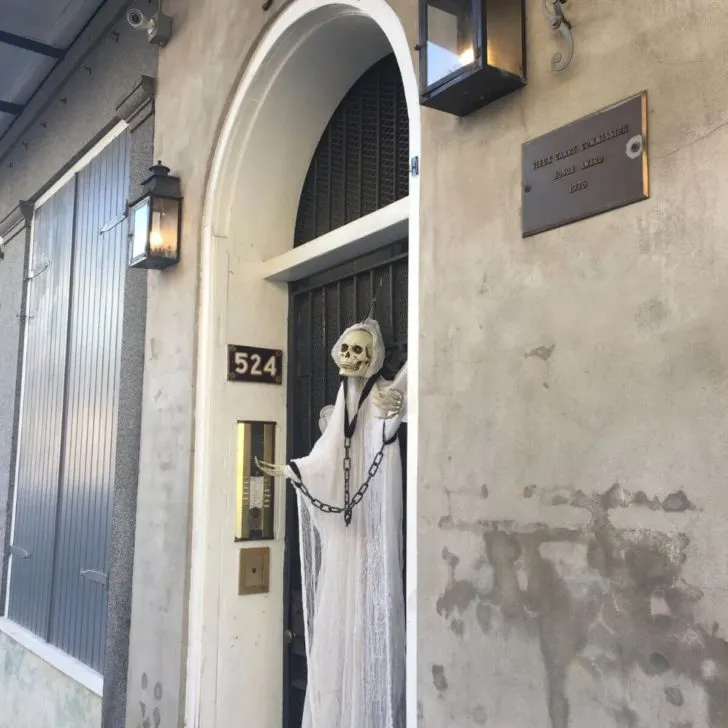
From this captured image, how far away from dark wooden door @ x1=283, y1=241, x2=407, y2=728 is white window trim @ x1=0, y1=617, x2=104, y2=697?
154cm

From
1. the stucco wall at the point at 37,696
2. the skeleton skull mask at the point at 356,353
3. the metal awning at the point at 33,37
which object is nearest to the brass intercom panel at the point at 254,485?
the skeleton skull mask at the point at 356,353

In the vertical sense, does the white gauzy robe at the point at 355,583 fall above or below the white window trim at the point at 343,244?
below

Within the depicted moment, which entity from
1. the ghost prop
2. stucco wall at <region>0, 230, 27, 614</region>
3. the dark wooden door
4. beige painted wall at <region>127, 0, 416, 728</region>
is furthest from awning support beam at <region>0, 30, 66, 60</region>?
the ghost prop

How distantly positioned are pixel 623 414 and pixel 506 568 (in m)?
0.50

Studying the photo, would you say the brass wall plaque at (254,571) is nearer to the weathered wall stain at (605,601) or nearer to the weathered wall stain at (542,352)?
the weathered wall stain at (605,601)

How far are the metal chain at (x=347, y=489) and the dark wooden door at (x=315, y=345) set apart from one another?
33 centimetres

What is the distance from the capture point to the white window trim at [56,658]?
4512 mm

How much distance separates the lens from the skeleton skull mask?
9.53 feet

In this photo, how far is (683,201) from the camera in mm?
1649

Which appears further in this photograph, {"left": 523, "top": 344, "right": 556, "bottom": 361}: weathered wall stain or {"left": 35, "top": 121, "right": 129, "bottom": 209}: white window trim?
{"left": 35, "top": 121, "right": 129, "bottom": 209}: white window trim

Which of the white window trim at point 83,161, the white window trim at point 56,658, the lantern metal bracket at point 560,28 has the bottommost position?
the white window trim at point 56,658

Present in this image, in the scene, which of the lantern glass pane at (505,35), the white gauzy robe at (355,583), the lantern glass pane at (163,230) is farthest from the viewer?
the lantern glass pane at (163,230)

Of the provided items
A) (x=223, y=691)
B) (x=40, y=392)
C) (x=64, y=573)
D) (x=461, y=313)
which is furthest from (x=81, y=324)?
(x=461, y=313)

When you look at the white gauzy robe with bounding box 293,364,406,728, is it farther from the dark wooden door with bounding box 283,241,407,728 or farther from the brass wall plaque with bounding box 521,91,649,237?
the brass wall plaque with bounding box 521,91,649,237
